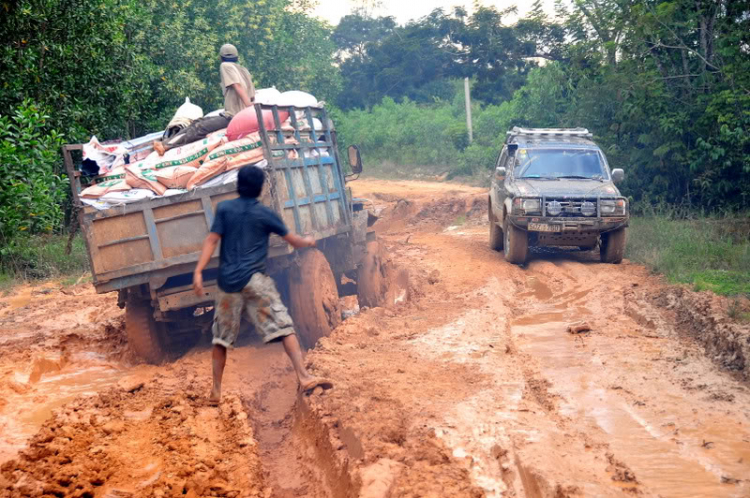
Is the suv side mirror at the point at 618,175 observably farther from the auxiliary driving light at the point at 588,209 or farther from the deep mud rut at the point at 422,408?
the deep mud rut at the point at 422,408

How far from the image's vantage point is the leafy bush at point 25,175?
458 inches

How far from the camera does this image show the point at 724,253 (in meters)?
10.6

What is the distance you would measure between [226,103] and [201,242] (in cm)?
251

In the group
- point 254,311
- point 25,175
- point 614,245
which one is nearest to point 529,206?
point 614,245

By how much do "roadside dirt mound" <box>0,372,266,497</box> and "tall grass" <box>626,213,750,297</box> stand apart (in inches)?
229

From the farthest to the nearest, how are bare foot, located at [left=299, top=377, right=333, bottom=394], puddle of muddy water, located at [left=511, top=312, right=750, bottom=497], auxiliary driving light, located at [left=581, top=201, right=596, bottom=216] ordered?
auxiliary driving light, located at [left=581, top=201, right=596, bottom=216], bare foot, located at [left=299, top=377, right=333, bottom=394], puddle of muddy water, located at [left=511, top=312, right=750, bottom=497]

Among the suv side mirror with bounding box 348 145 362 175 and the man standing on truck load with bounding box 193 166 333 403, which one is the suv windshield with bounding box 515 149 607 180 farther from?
the man standing on truck load with bounding box 193 166 333 403

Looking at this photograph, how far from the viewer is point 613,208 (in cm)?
1145

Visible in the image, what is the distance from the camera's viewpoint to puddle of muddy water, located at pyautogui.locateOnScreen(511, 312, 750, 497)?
13.4ft

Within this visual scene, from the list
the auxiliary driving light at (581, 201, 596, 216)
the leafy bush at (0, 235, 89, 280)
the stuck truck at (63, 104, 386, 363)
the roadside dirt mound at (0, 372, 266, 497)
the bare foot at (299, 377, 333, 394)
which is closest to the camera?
the roadside dirt mound at (0, 372, 266, 497)

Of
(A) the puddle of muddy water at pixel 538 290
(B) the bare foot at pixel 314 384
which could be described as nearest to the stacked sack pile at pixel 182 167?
(B) the bare foot at pixel 314 384

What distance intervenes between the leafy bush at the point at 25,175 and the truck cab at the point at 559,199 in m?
7.03

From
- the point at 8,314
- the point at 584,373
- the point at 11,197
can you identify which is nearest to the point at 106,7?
the point at 11,197

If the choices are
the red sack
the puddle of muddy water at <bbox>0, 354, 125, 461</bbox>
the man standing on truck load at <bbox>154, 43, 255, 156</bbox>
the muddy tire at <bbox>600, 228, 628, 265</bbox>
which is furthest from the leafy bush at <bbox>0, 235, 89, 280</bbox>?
the muddy tire at <bbox>600, 228, 628, 265</bbox>
